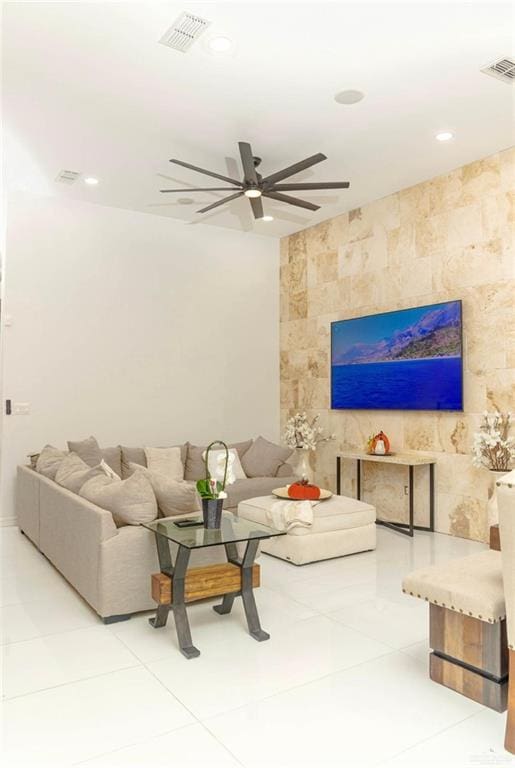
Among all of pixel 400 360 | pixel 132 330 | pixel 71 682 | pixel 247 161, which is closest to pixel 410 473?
pixel 400 360

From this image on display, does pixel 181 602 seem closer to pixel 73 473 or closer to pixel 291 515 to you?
pixel 291 515

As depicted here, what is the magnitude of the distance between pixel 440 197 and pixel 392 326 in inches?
53.7

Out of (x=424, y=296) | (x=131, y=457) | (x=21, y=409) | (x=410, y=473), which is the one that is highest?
(x=424, y=296)

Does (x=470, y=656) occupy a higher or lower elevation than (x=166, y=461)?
lower

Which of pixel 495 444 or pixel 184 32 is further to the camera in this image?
pixel 495 444

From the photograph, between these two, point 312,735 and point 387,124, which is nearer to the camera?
point 312,735

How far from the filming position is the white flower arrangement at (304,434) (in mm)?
6738

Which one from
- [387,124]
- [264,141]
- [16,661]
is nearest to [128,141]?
[264,141]

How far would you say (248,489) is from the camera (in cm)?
586

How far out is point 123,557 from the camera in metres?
3.35

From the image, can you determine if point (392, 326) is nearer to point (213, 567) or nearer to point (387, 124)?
point (387, 124)

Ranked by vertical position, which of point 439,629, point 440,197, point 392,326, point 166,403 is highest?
point 440,197

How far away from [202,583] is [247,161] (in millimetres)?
3064

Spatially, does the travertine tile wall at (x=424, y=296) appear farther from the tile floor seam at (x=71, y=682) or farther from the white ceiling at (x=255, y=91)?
the tile floor seam at (x=71, y=682)
